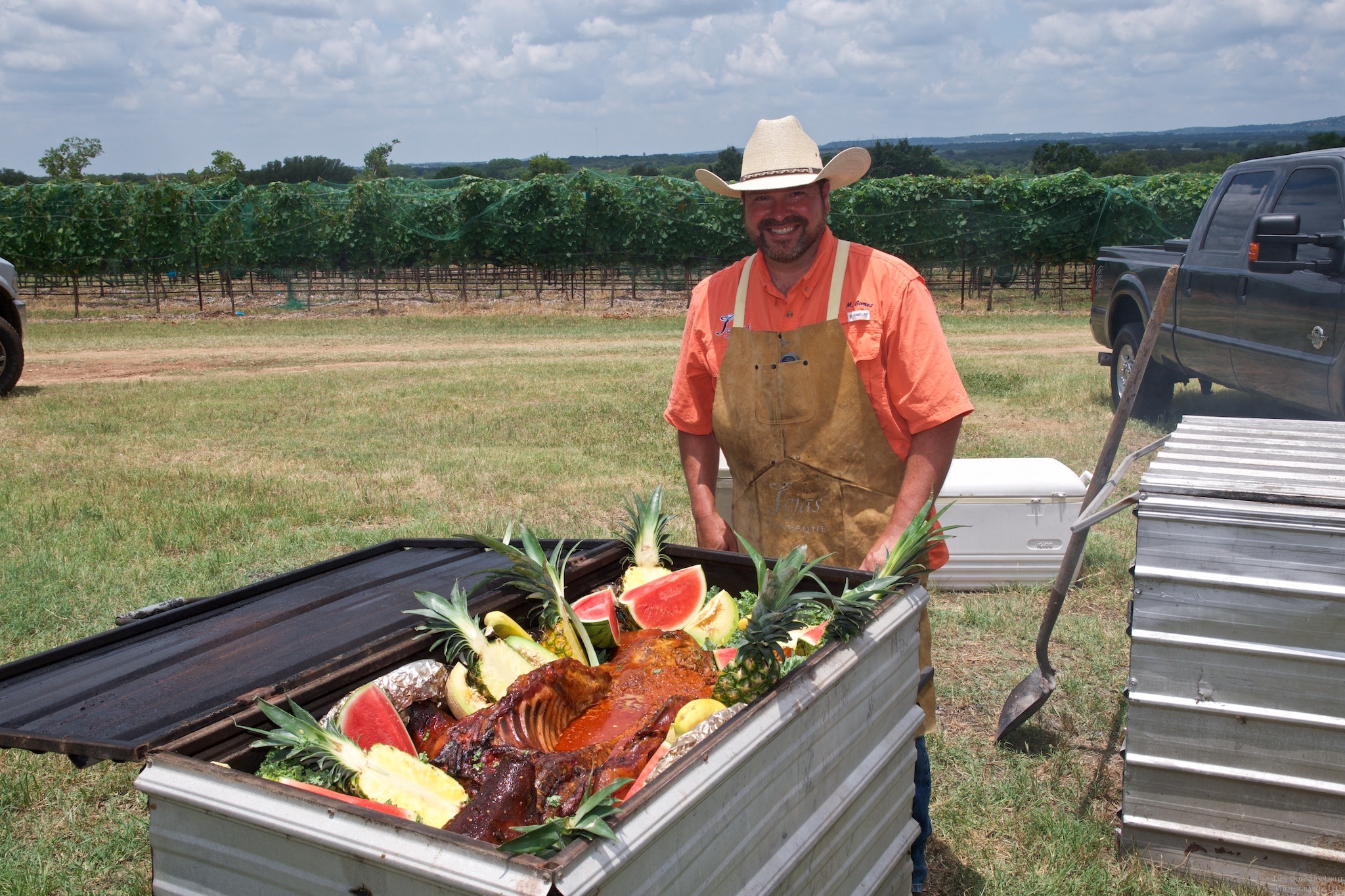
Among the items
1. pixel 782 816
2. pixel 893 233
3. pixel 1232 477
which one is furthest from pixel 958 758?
pixel 893 233

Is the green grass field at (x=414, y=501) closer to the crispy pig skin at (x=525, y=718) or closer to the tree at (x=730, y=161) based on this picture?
the crispy pig skin at (x=525, y=718)

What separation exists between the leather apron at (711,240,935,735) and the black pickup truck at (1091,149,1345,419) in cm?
460

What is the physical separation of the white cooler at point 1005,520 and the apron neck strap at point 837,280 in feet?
8.11

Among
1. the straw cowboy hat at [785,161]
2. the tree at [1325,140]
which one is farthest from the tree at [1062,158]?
the straw cowboy hat at [785,161]

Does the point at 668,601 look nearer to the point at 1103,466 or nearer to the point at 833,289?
the point at 833,289

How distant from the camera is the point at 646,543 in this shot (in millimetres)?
2906

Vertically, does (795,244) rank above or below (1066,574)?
above

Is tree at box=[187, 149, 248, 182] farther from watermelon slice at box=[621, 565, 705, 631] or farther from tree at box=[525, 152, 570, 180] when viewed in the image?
watermelon slice at box=[621, 565, 705, 631]

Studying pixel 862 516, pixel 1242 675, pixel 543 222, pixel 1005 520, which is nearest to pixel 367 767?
pixel 862 516

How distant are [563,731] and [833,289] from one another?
177 centimetres

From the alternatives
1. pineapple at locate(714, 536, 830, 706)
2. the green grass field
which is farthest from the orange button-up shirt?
the green grass field

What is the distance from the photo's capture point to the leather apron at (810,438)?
3.31 meters

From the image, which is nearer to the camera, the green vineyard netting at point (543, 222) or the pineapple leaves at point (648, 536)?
the pineapple leaves at point (648, 536)

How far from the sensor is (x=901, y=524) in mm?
3139
